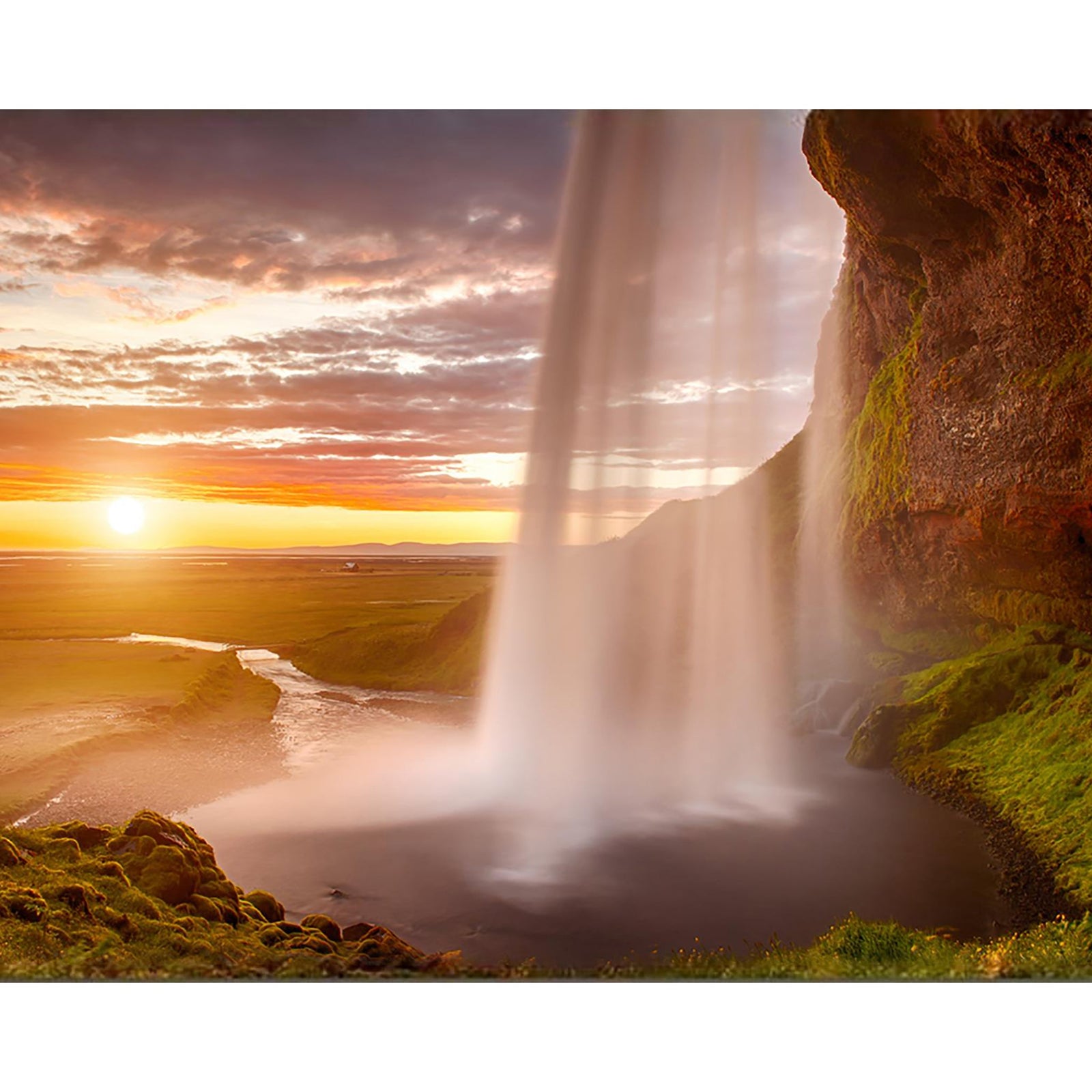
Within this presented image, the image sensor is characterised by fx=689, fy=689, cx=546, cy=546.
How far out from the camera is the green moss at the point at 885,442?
37.2ft

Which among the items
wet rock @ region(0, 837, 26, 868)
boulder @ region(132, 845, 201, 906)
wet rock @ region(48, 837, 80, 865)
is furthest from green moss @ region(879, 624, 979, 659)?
wet rock @ region(0, 837, 26, 868)

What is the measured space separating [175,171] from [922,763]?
452 inches

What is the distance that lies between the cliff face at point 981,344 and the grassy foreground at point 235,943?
200 inches

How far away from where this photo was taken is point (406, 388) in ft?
29.1

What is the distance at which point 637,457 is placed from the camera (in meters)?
10.3

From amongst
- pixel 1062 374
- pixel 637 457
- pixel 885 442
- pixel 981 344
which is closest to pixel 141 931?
pixel 637 457

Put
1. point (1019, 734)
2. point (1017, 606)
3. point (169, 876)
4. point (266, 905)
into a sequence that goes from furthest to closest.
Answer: point (1017, 606), point (1019, 734), point (266, 905), point (169, 876)

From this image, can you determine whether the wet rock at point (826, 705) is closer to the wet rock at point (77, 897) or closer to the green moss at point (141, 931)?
the green moss at point (141, 931)

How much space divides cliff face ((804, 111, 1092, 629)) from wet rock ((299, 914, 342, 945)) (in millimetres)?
9153

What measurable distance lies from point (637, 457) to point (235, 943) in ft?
25.0

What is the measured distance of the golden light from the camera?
8.41 m

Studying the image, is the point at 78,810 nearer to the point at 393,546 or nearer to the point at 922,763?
the point at 393,546

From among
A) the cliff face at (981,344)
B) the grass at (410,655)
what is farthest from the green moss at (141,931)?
the cliff face at (981,344)

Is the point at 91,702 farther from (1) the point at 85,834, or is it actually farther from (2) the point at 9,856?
(2) the point at 9,856
